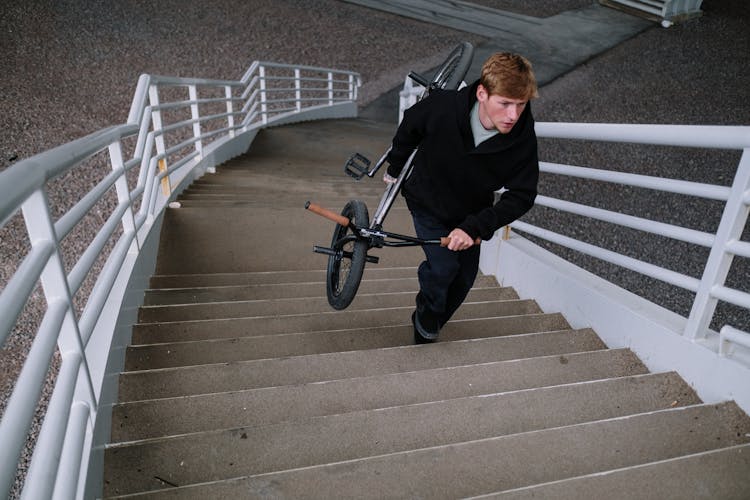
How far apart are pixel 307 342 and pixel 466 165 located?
3.99 feet

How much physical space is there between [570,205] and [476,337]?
3.09 feet

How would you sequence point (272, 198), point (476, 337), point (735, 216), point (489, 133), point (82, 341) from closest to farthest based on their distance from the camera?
point (82, 341) → point (735, 216) → point (489, 133) → point (476, 337) → point (272, 198)

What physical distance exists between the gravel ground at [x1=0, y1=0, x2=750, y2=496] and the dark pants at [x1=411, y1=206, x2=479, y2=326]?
575 cm

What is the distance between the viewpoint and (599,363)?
2455 mm

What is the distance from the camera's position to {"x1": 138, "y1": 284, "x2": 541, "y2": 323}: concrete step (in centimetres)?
296

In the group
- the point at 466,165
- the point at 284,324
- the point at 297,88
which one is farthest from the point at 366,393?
the point at 297,88

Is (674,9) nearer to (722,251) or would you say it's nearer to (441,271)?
(722,251)

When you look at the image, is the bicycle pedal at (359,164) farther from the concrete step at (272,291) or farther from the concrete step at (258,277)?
the concrete step at (258,277)

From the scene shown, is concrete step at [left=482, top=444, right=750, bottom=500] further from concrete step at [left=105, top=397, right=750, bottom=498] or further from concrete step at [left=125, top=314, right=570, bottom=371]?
concrete step at [left=125, top=314, right=570, bottom=371]

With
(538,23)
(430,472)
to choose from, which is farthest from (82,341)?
(538,23)

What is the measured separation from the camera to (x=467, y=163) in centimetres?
225

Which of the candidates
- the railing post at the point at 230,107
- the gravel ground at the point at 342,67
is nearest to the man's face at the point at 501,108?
the railing post at the point at 230,107

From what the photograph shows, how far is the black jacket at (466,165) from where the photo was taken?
2.16 m

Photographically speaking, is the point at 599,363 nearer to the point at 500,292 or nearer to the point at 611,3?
the point at 500,292
